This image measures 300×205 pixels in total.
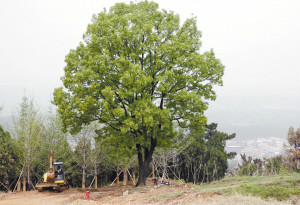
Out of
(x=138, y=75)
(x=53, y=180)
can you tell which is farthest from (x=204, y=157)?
(x=138, y=75)

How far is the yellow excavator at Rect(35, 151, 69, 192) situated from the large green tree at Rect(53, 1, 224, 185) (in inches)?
174

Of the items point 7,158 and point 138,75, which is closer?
point 138,75

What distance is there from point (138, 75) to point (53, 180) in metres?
10.2

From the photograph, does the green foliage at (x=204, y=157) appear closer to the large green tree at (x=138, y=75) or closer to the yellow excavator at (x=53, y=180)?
Answer: the large green tree at (x=138, y=75)

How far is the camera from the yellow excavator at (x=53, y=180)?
18.8 m

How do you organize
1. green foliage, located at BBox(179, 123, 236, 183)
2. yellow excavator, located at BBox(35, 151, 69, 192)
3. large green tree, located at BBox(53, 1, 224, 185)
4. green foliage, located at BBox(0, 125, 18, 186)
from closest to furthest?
large green tree, located at BBox(53, 1, 224, 185)
yellow excavator, located at BBox(35, 151, 69, 192)
green foliage, located at BBox(0, 125, 18, 186)
green foliage, located at BBox(179, 123, 236, 183)

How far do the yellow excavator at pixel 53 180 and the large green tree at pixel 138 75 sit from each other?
4.41 metres

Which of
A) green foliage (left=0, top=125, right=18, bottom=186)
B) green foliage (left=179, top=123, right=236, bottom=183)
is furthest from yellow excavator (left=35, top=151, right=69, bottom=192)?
green foliage (left=179, top=123, right=236, bottom=183)

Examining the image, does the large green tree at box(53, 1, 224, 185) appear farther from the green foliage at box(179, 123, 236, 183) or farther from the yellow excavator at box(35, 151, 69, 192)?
the green foliage at box(179, 123, 236, 183)

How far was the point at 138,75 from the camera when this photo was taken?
604 inches

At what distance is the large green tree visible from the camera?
15.5 meters

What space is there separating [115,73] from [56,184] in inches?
353

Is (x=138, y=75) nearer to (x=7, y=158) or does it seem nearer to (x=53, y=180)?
(x=53, y=180)

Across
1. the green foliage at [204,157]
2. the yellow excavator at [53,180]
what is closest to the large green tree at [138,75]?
the yellow excavator at [53,180]
